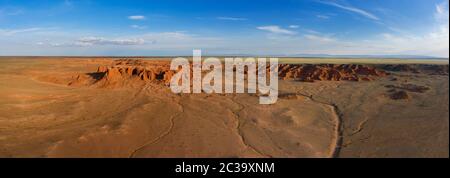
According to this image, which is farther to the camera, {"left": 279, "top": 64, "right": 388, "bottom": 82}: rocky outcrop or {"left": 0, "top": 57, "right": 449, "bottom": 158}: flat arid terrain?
{"left": 279, "top": 64, "right": 388, "bottom": 82}: rocky outcrop

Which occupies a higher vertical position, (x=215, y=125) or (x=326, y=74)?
(x=326, y=74)

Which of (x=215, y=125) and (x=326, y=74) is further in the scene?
(x=326, y=74)

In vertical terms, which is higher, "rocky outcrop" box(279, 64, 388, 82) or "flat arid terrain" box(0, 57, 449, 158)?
"rocky outcrop" box(279, 64, 388, 82)

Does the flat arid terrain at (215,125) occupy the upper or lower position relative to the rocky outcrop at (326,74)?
lower

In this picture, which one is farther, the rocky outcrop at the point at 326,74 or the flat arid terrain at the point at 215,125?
the rocky outcrop at the point at 326,74

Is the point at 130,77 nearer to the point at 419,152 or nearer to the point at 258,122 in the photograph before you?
the point at 258,122

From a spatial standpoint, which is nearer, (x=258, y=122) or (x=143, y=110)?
(x=258, y=122)
